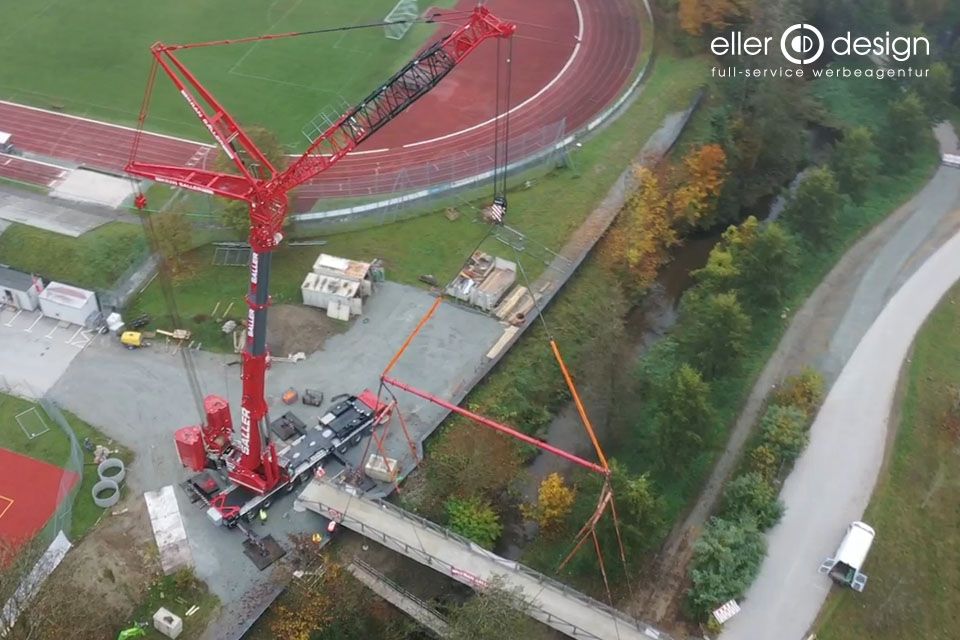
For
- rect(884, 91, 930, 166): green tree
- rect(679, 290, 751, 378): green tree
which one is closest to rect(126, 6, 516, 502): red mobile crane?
rect(679, 290, 751, 378): green tree

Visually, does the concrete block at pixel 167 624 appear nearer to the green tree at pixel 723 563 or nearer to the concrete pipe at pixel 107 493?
the concrete pipe at pixel 107 493

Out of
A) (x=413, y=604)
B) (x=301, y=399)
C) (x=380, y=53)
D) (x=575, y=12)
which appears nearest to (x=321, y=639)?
(x=413, y=604)

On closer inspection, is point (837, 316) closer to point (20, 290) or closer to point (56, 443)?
point (56, 443)

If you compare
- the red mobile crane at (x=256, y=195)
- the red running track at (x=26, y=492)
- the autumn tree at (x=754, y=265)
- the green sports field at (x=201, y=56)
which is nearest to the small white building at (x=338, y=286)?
the red mobile crane at (x=256, y=195)

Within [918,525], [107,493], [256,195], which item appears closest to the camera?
[256,195]

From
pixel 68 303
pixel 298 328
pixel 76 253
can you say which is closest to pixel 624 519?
pixel 298 328

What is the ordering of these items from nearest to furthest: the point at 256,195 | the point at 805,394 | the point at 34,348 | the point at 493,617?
the point at 493,617, the point at 256,195, the point at 805,394, the point at 34,348

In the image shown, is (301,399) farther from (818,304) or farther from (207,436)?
(818,304)
